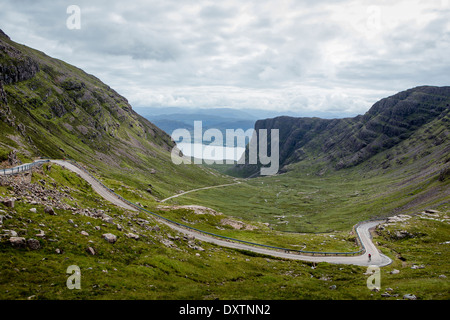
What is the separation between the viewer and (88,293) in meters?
25.2

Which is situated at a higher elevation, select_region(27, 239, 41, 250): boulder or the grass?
select_region(27, 239, 41, 250): boulder

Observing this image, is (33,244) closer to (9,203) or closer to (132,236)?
(9,203)

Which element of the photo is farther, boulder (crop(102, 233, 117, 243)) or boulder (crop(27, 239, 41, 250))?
boulder (crop(102, 233, 117, 243))

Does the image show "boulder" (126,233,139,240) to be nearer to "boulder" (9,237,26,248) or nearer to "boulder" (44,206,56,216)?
"boulder" (44,206,56,216)

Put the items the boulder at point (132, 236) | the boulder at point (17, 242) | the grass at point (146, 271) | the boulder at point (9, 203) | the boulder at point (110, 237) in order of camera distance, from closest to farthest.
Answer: the grass at point (146, 271)
the boulder at point (17, 242)
the boulder at point (9, 203)
the boulder at point (110, 237)
the boulder at point (132, 236)

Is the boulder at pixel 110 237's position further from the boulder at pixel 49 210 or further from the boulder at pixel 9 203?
the boulder at pixel 9 203

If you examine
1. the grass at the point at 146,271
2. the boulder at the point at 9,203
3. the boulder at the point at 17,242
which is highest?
the boulder at the point at 9,203

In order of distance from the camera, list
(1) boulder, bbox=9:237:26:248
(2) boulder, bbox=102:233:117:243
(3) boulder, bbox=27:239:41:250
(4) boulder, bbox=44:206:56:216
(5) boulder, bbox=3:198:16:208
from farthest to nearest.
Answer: (4) boulder, bbox=44:206:56:216 → (2) boulder, bbox=102:233:117:243 → (5) boulder, bbox=3:198:16:208 → (3) boulder, bbox=27:239:41:250 → (1) boulder, bbox=9:237:26:248

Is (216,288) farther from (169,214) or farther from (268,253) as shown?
(169,214)

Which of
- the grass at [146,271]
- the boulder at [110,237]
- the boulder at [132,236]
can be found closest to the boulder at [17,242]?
the grass at [146,271]

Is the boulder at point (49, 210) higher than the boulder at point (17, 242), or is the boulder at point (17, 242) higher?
the boulder at point (49, 210)

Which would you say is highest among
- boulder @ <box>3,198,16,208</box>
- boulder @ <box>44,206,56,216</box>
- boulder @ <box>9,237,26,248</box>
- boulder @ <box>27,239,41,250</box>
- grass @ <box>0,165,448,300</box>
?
boulder @ <box>3,198,16,208</box>

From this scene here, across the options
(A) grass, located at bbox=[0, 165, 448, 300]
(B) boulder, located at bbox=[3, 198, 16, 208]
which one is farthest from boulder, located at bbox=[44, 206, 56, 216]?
(B) boulder, located at bbox=[3, 198, 16, 208]

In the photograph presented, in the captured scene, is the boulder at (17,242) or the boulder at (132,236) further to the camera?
the boulder at (132,236)
